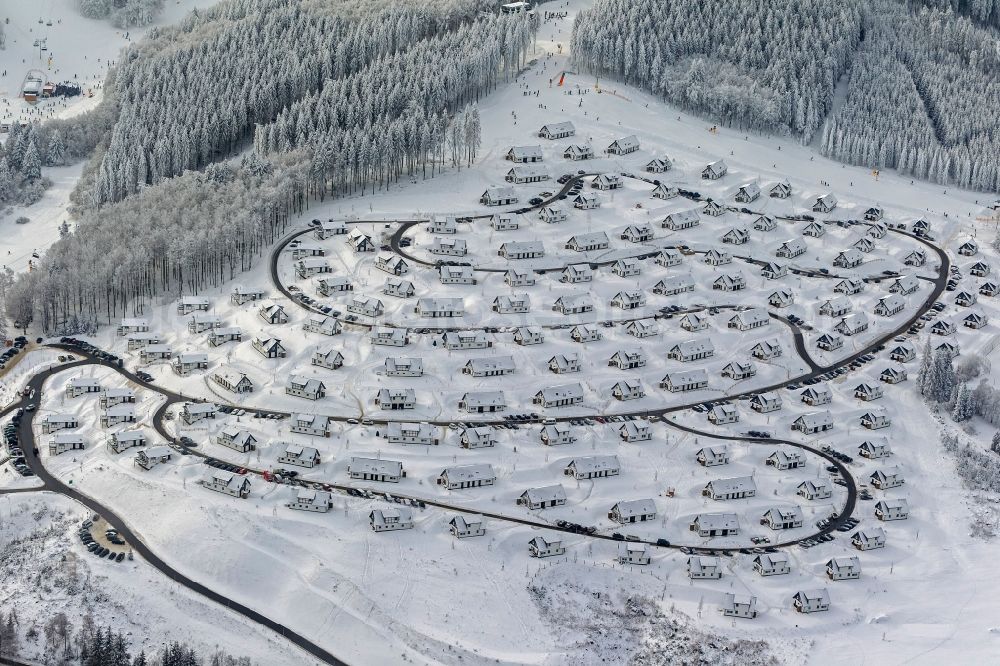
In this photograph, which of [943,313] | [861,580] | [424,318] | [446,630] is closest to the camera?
[446,630]

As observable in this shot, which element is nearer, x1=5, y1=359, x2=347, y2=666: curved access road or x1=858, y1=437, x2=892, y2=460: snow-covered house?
x1=5, y1=359, x2=347, y2=666: curved access road

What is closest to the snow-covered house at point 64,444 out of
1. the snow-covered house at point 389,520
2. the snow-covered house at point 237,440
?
the snow-covered house at point 237,440

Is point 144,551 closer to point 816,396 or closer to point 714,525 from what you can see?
point 714,525

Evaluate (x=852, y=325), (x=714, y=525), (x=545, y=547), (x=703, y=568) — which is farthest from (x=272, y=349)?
(x=852, y=325)

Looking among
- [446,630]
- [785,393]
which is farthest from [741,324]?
[446,630]

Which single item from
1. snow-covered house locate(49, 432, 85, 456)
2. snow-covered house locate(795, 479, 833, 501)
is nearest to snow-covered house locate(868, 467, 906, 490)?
snow-covered house locate(795, 479, 833, 501)

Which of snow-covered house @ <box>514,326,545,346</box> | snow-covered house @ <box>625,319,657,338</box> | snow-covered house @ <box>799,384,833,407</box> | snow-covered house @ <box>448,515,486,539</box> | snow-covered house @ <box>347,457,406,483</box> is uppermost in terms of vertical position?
snow-covered house @ <box>625,319,657,338</box>

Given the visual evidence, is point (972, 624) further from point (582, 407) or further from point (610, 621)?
point (582, 407)

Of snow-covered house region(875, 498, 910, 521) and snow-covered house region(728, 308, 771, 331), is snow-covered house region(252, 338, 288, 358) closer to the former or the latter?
snow-covered house region(728, 308, 771, 331)
